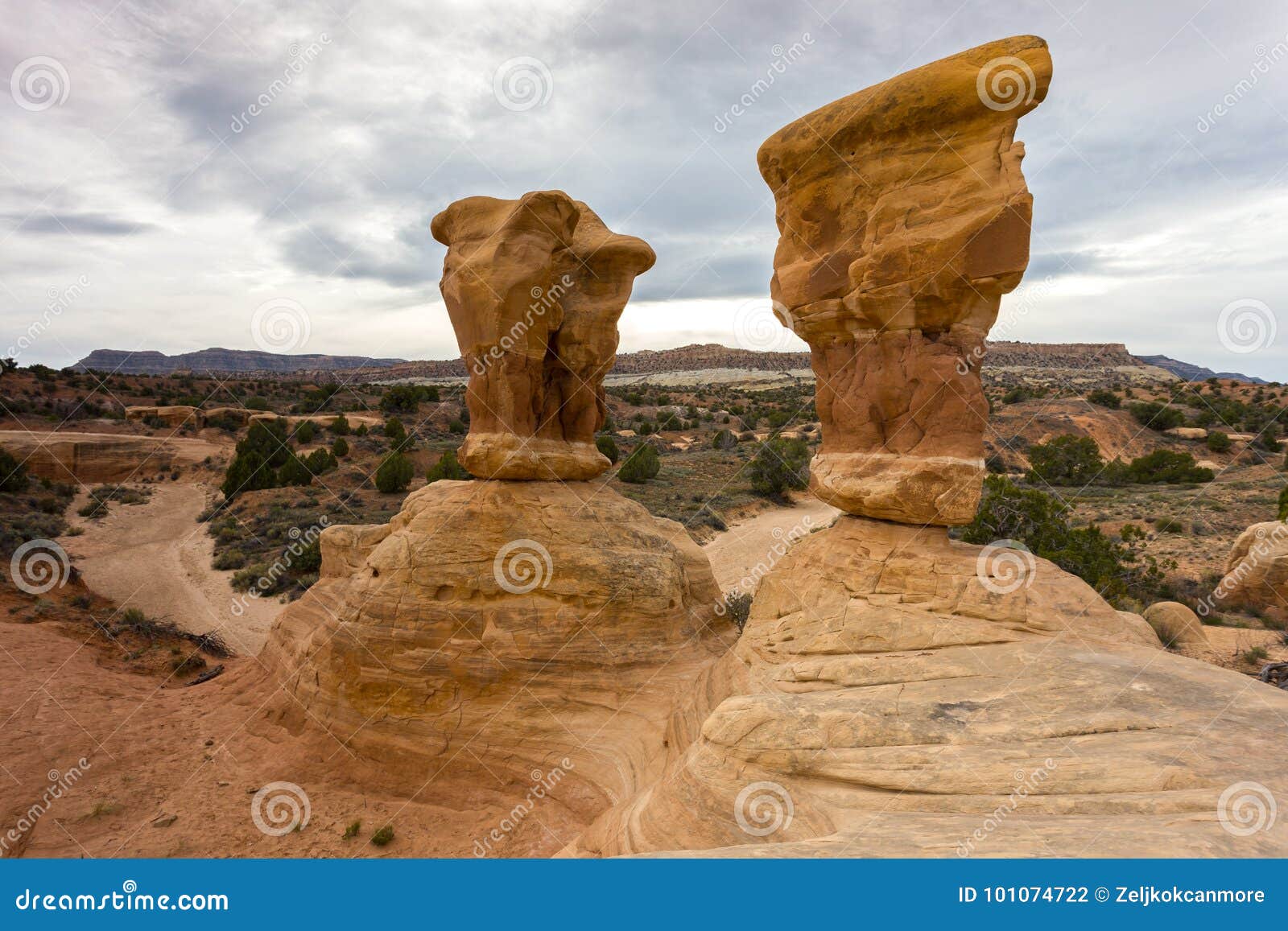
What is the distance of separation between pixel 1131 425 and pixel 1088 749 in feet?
152

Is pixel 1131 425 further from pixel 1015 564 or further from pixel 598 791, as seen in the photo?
pixel 598 791

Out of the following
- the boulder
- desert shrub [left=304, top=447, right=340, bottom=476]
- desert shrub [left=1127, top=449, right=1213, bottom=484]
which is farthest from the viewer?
desert shrub [left=1127, top=449, right=1213, bottom=484]

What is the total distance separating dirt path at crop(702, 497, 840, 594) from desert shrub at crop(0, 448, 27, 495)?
28477 mm

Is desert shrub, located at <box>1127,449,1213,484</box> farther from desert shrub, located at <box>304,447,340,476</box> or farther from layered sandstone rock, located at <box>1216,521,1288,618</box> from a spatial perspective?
desert shrub, located at <box>304,447,340,476</box>

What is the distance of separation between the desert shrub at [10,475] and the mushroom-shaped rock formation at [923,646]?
104ft

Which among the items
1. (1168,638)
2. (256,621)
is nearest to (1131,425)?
(1168,638)

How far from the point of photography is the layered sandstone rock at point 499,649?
28.8 ft

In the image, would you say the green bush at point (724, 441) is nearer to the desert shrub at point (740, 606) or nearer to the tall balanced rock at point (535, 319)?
the desert shrub at point (740, 606)

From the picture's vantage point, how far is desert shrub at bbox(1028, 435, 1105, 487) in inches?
1057

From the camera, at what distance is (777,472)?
28.9 metres

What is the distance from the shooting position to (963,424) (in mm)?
6805

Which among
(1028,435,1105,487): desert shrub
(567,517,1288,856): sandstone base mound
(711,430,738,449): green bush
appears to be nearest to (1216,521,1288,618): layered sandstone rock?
(567,517,1288,856): sandstone base mound

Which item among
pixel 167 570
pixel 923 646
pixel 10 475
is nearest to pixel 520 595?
pixel 923 646

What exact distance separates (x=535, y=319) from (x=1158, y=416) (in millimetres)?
43418
